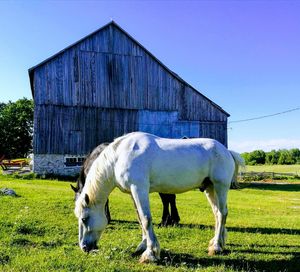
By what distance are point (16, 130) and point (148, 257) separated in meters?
60.4

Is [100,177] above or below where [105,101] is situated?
below

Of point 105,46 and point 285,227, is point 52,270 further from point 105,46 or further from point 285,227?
point 105,46

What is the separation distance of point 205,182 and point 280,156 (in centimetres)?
6694

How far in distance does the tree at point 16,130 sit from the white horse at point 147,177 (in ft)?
186

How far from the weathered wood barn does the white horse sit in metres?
19.9

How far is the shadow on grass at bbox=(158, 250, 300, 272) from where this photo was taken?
5.42 meters

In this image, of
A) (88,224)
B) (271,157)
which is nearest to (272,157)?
(271,157)

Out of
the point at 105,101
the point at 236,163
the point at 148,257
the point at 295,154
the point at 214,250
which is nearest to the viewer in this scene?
the point at 148,257

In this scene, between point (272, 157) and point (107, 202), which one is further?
point (272, 157)

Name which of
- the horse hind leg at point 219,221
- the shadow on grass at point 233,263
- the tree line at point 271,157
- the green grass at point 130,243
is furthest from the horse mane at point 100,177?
the tree line at point 271,157

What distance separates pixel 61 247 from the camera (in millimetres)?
6199

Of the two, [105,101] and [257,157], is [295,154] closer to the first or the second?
[257,157]

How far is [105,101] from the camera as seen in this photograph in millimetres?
25984

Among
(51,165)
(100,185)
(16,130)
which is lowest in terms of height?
(51,165)
